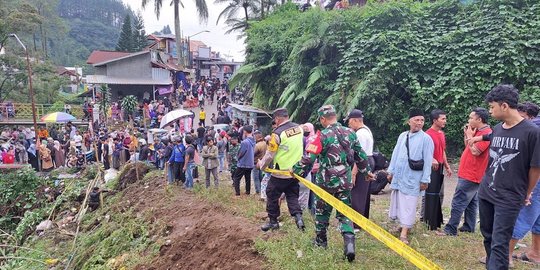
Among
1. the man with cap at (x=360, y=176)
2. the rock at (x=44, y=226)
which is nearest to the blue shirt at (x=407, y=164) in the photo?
the man with cap at (x=360, y=176)

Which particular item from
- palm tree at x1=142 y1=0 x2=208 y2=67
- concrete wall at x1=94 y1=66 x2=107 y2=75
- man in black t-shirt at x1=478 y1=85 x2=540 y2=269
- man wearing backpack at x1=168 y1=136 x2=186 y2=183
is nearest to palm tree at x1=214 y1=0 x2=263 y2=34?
palm tree at x1=142 y1=0 x2=208 y2=67

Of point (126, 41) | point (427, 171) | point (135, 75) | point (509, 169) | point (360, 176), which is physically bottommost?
point (360, 176)

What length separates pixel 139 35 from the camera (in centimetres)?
5112

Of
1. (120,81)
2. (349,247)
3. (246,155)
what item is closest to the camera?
(349,247)

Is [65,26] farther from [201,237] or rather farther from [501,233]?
[501,233]

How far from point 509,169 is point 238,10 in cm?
3081

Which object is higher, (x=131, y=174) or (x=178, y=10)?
(x=178, y=10)

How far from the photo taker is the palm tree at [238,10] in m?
31.1

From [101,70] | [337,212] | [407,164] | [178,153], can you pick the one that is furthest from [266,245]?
[101,70]

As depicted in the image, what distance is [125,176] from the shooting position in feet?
39.1

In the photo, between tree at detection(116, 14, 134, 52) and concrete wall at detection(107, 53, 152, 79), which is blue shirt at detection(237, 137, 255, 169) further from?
tree at detection(116, 14, 134, 52)

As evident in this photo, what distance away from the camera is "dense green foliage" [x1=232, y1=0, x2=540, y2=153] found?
426 inches

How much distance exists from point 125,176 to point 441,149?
31.9ft

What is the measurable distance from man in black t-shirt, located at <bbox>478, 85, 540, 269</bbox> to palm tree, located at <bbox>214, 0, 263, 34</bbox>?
29.0 meters
